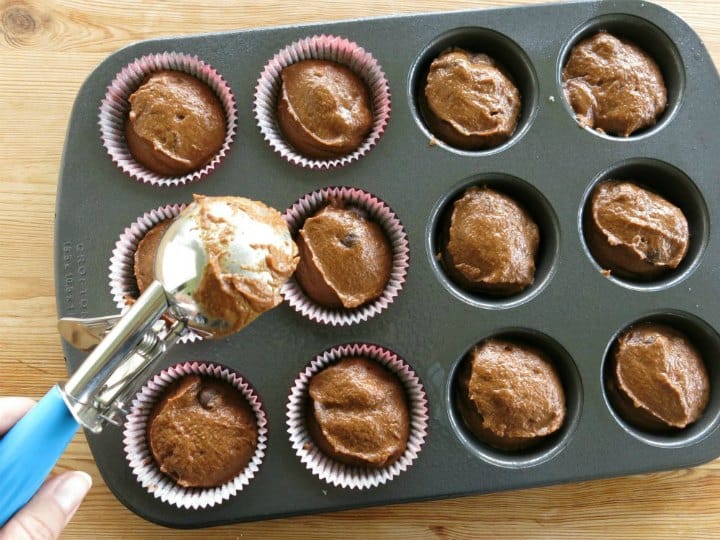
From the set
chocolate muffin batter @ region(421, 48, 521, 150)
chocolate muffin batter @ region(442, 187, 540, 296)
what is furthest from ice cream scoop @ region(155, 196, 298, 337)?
chocolate muffin batter @ region(421, 48, 521, 150)

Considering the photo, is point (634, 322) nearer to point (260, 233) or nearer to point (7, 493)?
point (260, 233)

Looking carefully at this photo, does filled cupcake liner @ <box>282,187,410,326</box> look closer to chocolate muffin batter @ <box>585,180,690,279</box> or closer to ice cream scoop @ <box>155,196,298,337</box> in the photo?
ice cream scoop @ <box>155,196,298,337</box>

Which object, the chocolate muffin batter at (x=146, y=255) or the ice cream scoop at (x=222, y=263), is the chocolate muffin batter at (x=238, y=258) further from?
the chocolate muffin batter at (x=146, y=255)

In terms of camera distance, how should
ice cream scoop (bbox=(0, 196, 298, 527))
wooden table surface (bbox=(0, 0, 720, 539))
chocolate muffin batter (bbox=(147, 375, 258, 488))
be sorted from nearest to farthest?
1. ice cream scoop (bbox=(0, 196, 298, 527))
2. chocolate muffin batter (bbox=(147, 375, 258, 488))
3. wooden table surface (bbox=(0, 0, 720, 539))

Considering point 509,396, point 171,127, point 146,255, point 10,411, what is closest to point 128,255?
point 146,255

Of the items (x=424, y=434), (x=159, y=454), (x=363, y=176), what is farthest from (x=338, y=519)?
(x=363, y=176)
